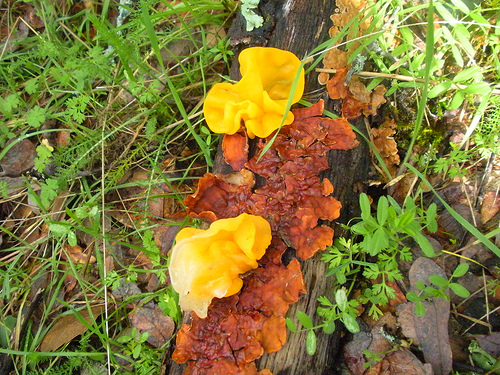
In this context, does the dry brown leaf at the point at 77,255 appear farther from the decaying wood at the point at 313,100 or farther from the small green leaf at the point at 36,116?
the decaying wood at the point at 313,100

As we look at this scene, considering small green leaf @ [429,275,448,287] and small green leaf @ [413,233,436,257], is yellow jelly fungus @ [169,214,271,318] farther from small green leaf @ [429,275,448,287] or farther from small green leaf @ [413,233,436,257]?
small green leaf @ [429,275,448,287]

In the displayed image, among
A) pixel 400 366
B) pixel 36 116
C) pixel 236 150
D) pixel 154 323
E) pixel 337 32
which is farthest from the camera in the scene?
pixel 36 116

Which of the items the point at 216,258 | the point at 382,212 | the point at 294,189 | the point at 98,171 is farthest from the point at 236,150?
the point at 98,171

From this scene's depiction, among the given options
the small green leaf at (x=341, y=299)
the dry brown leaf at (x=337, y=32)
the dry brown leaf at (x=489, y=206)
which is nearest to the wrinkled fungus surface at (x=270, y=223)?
the small green leaf at (x=341, y=299)

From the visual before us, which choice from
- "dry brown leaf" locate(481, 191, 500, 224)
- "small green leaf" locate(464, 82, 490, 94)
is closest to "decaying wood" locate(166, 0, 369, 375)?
"small green leaf" locate(464, 82, 490, 94)

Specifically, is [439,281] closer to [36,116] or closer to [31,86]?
[36,116]

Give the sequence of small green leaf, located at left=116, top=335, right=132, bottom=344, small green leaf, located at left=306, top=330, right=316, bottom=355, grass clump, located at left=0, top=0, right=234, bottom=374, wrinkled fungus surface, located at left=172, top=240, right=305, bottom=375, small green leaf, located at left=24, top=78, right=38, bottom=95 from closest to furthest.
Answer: wrinkled fungus surface, located at left=172, top=240, right=305, bottom=375, small green leaf, located at left=306, top=330, right=316, bottom=355, small green leaf, located at left=116, top=335, right=132, bottom=344, grass clump, located at left=0, top=0, right=234, bottom=374, small green leaf, located at left=24, top=78, right=38, bottom=95
